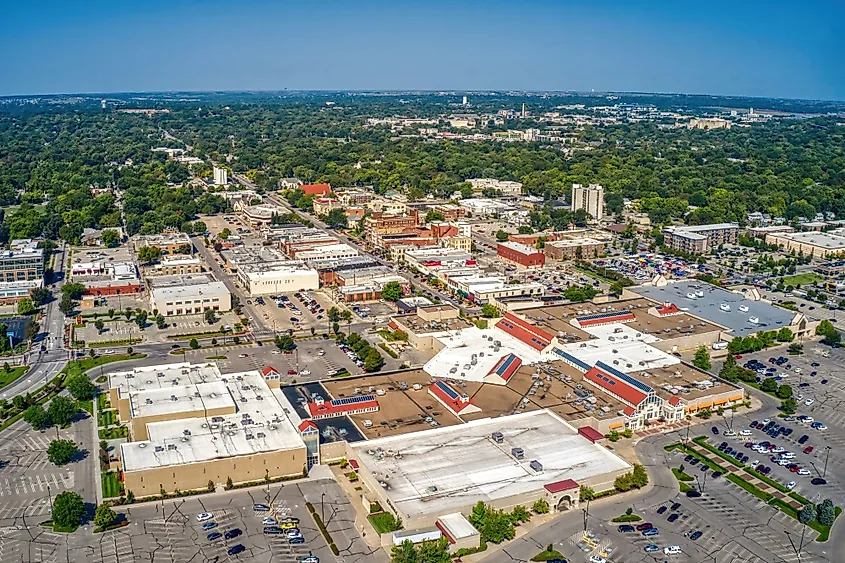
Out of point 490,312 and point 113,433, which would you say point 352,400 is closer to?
point 113,433

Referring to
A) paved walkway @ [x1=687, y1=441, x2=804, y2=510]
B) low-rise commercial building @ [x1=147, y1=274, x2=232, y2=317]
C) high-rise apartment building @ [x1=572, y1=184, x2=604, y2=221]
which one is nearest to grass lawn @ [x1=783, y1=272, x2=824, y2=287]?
high-rise apartment building @ [x1=572, y1=184, x2=604, y2=221]

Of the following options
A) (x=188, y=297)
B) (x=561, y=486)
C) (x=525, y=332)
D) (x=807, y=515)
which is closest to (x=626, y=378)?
(x=525, y=332)

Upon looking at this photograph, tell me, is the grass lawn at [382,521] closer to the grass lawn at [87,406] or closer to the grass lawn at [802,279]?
the grass lawn at [87,406]

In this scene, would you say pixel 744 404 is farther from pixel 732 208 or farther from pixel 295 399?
pixel 732 208

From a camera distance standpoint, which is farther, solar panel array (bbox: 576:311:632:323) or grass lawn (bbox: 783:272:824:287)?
grass lawn (bbox: 783:272:824:287)

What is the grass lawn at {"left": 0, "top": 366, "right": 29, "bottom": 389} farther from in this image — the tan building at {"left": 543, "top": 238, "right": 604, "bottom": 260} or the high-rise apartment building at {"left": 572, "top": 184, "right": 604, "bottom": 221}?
the high-rise apartment building at {"left": 572, "top": 184, "right": 604, "bottom": 221}

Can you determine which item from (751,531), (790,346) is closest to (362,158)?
(790,346)
